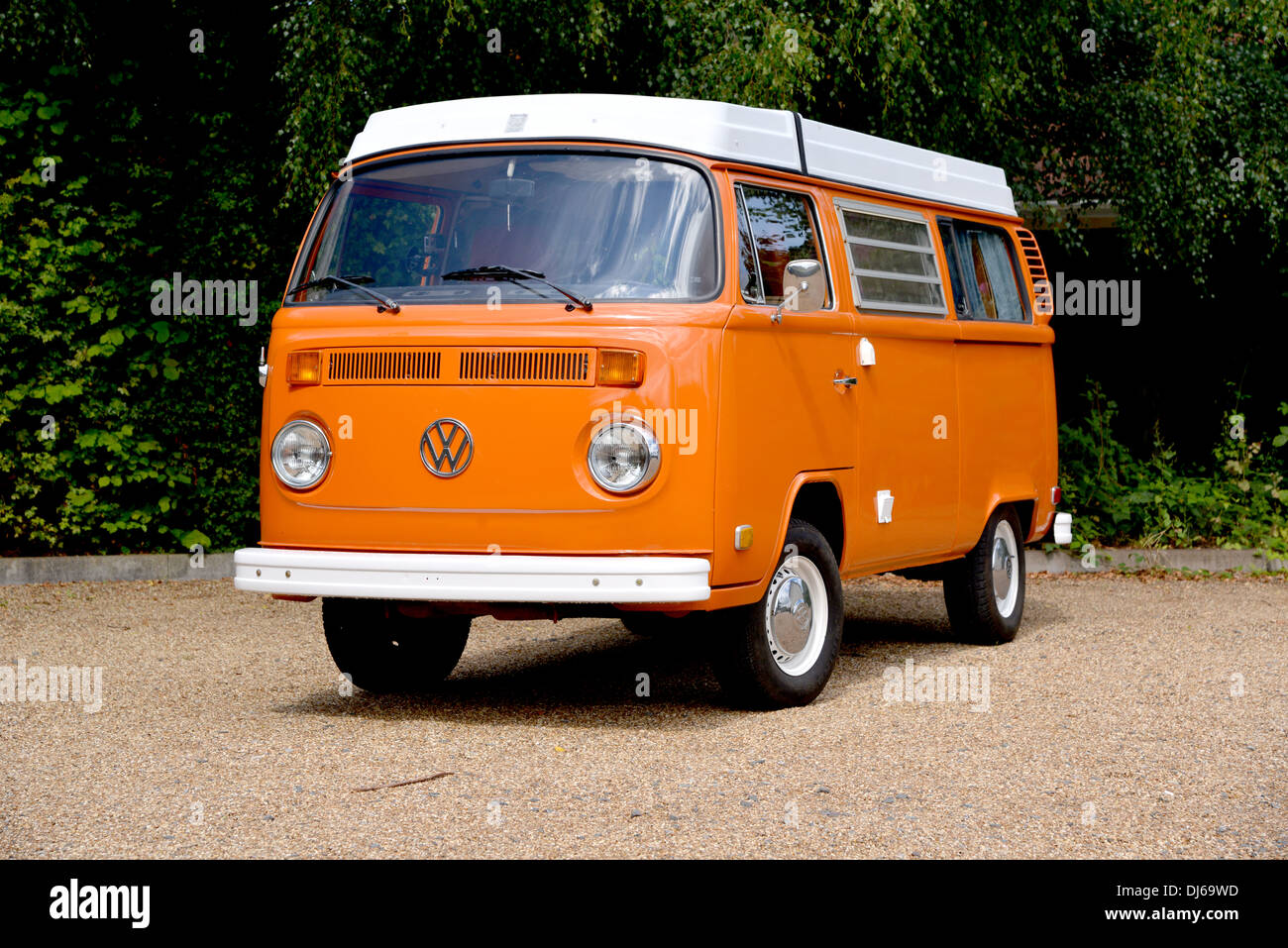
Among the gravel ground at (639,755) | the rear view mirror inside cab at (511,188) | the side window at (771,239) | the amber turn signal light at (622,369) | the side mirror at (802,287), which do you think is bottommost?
the gravel ground at (639,755)

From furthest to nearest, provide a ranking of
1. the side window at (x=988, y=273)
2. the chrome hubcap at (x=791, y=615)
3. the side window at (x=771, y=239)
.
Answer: the side window at (x=988, y=273), the chrome hubcap at (x=791, y=615), the side window at (x=771, y=239)

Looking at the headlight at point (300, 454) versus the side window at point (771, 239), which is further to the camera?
the side window at point (771, 239)

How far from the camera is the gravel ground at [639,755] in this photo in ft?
16.1

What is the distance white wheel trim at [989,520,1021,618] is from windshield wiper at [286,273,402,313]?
4126mm

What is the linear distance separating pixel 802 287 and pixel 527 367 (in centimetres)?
125

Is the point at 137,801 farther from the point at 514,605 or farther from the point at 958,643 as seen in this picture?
the point at 958,643

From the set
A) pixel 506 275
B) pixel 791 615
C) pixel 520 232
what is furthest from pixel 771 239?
pixel 791 615

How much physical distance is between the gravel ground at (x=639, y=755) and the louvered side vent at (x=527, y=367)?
142cm

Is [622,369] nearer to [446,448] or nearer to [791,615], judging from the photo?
[446,448]

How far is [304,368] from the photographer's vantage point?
21.6 ft

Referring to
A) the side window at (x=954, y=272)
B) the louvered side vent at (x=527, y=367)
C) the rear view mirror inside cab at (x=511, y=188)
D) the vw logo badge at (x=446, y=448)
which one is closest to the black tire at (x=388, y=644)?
the vw logo badge at (x=446, y=448)

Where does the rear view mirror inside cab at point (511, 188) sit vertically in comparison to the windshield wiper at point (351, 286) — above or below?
above

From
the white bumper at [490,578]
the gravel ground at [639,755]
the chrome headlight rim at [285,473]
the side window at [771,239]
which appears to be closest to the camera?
the gravel ground at [639,755]

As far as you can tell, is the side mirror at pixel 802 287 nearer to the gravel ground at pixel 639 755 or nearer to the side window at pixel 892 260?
the side window at pixel 892 260
